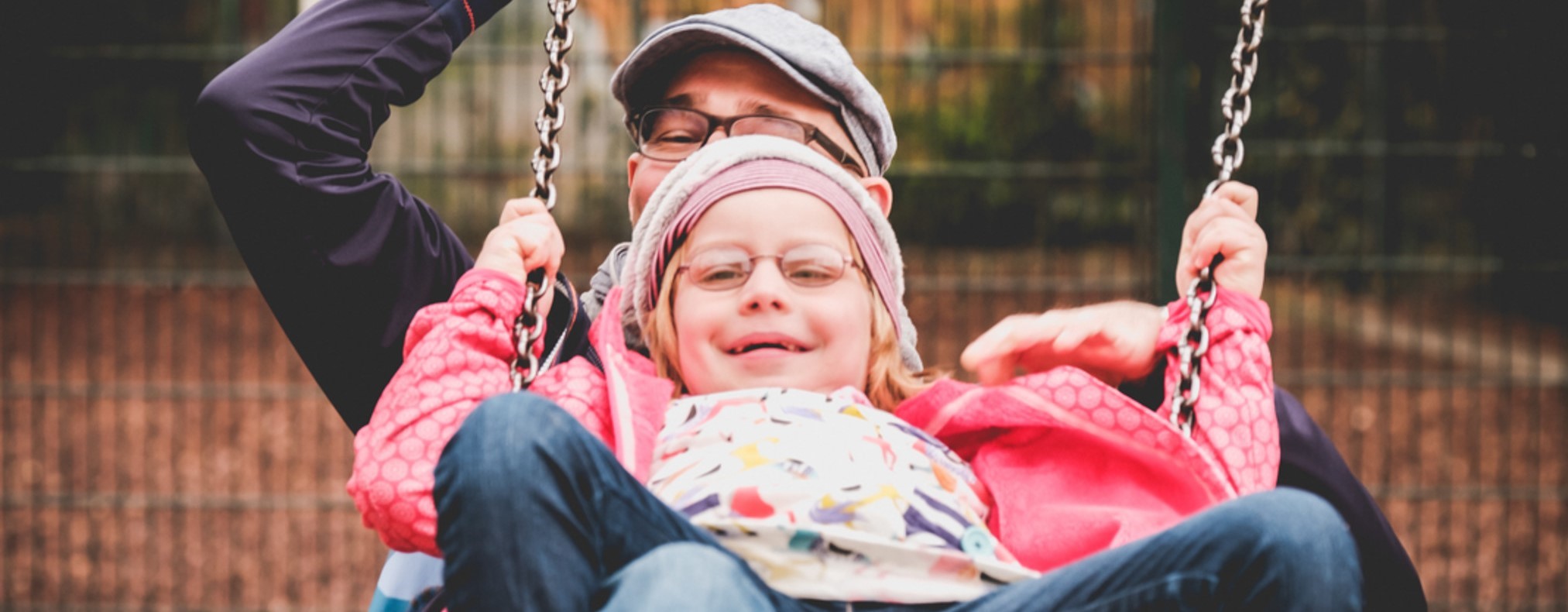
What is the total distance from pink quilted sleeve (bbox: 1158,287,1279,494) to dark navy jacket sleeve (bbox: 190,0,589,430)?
0.77m

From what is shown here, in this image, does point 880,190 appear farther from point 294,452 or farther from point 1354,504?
point 294,452

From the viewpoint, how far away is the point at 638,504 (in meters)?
1.38

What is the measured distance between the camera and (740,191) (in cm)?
186

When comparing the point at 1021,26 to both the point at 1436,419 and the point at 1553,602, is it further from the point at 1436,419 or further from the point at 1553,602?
the point at 1436,419

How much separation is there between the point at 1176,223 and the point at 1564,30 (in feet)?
3.78

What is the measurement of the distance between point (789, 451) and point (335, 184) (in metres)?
0.65

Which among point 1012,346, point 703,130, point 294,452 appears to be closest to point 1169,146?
point 703,130

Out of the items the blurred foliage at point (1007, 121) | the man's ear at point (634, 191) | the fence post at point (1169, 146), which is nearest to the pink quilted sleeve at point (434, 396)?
the man's ear at point (634, 191)

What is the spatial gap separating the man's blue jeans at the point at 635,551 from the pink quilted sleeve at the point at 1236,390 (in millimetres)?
300

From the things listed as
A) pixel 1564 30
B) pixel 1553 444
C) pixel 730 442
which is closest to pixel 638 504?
pixel 730 442

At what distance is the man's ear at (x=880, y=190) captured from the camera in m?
2.13

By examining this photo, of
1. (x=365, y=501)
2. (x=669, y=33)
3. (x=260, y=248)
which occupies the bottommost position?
(x=365, y=501)

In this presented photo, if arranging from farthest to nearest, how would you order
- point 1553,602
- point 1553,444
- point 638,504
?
point 1553,444 < point 1553,602 < point 638,504

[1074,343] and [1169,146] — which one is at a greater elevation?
[1169,146]
